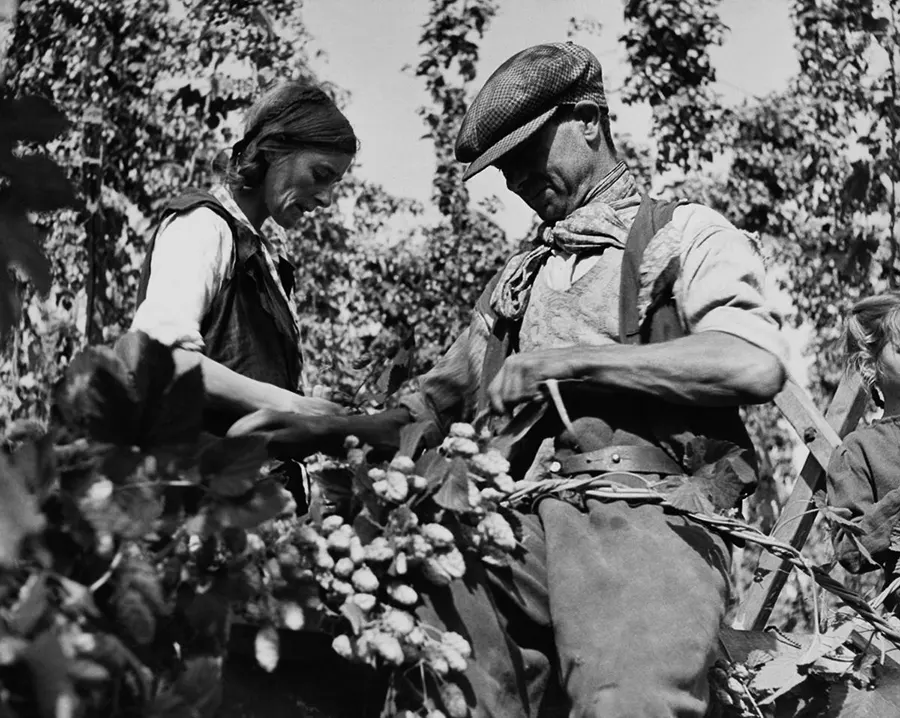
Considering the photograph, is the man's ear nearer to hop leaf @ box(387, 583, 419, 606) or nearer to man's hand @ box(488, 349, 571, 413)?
man's hand @ box(488, 349, 571, 413)

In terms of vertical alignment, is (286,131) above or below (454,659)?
above

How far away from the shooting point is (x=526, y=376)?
9.90ft

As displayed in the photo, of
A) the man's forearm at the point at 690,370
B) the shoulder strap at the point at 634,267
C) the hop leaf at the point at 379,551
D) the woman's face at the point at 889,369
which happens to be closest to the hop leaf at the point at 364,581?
the hop leaf at the point at 379,551

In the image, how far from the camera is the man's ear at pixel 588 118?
3.43 meters

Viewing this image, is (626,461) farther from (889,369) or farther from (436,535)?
(889,369)

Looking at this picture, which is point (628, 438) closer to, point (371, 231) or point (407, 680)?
point (407, 680)

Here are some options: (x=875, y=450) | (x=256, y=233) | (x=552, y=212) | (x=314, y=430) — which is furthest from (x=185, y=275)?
(x=875, y=450)

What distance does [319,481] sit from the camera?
2.62 m

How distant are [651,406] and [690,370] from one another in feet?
0.60

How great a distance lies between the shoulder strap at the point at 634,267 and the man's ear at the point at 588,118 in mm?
253

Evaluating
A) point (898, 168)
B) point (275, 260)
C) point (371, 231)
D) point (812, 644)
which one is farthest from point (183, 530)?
point (371, 231)

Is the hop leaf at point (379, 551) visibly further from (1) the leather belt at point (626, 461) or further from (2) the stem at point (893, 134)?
(2) the stem at point (893, 134)

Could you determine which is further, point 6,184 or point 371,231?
point 371,231

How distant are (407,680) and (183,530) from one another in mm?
639
